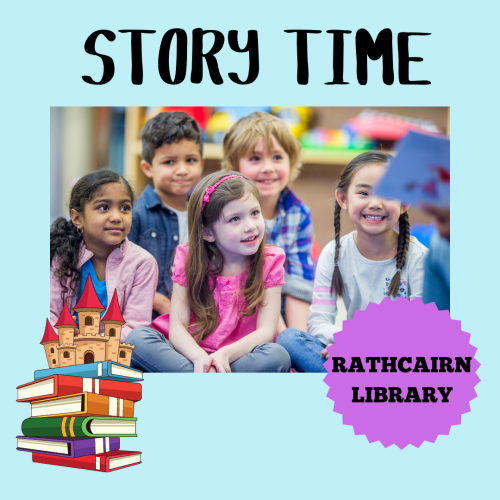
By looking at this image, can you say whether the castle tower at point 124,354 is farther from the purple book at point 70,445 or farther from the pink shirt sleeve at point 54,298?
the pink shirt sleeve at point 54,298

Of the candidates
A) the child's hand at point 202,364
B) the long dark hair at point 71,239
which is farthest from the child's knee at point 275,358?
the long dark hair at point 71,239

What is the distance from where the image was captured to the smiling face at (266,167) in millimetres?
3564

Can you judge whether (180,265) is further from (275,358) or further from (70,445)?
(70,445)

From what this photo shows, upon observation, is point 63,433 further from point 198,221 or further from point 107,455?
point 198,221

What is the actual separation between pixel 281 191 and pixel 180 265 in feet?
2.14

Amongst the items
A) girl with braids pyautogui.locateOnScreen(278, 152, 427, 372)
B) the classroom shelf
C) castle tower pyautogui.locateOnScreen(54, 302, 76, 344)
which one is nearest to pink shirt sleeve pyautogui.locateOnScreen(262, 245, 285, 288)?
girl with braids pyautogui.locateOnScreen(278, 152, 427, 372)

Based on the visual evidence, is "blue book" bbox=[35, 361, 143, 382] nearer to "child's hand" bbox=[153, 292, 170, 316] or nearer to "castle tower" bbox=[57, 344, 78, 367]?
"castle tower" bbox=[57, 344, 78, 367]

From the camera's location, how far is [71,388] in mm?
2699

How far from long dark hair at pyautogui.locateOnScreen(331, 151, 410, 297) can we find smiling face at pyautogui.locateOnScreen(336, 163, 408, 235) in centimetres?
3

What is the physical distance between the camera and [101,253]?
3.53 metres

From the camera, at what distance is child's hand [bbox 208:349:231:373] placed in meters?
3.20

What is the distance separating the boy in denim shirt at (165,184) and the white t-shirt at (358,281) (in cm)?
74

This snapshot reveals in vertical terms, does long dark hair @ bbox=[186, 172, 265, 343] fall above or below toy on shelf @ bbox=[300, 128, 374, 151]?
below

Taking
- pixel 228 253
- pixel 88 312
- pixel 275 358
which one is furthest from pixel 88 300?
pixel 275 358
